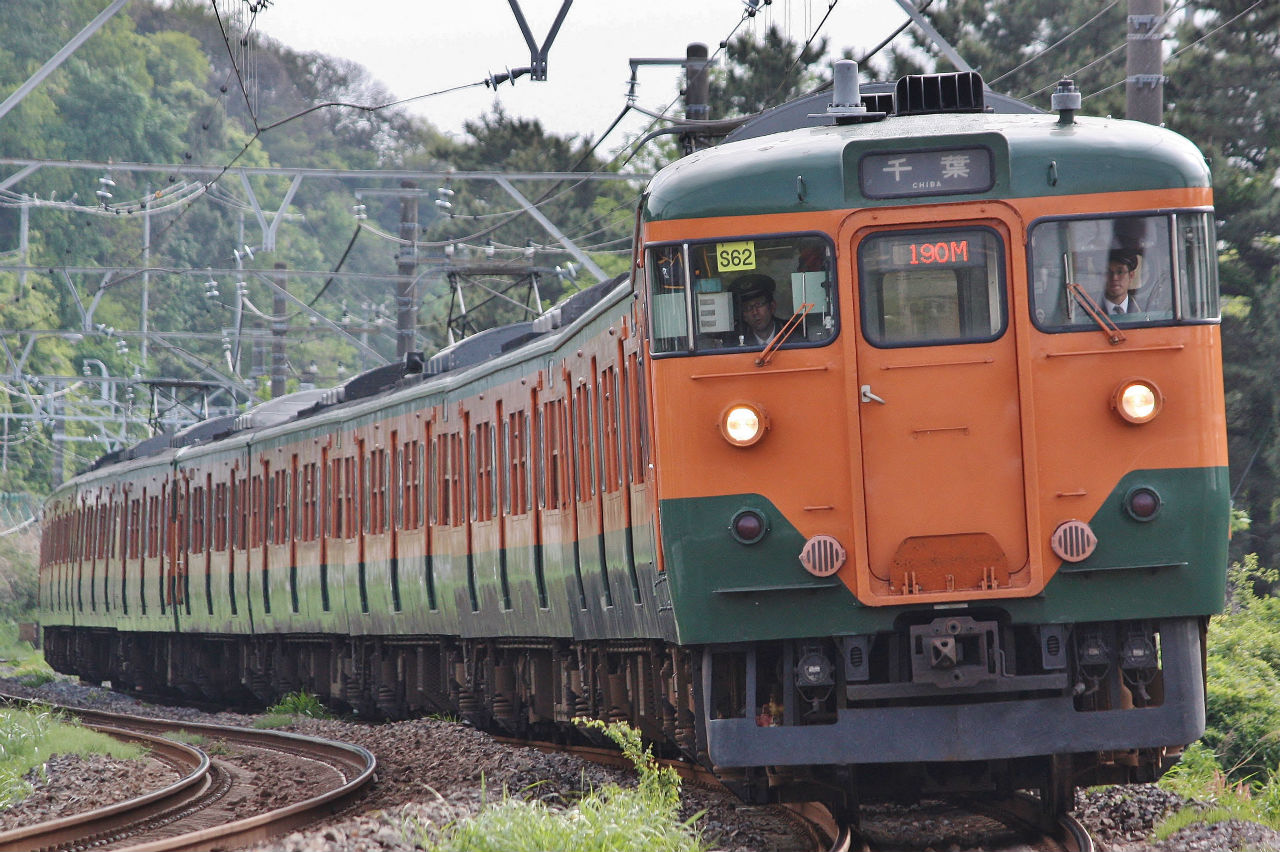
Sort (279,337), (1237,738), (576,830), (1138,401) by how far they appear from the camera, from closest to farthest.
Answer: (576,830)
(1138,401)
(1237,738)
(279,337)

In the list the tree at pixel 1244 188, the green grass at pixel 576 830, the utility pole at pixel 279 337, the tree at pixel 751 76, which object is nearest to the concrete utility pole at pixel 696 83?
the tree at pixel 1244 188

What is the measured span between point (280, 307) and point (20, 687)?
25.1 ft

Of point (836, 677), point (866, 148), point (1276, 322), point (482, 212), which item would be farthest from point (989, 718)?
point (482, 212)

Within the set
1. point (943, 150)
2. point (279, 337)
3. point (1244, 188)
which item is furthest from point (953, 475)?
point (279, 337)

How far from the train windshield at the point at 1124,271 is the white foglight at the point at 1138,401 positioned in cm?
26

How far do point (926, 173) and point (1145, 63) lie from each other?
409cm

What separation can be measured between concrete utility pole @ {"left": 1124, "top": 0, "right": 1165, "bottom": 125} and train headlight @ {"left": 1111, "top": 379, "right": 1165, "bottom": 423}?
3.92 m

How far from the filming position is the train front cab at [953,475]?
25.9 feet

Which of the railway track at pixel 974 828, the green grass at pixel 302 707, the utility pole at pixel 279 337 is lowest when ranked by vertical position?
the green grass at pixel 302 707

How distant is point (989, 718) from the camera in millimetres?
7922

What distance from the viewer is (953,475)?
7.98 meters

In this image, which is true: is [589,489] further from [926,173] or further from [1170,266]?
[1170,266]

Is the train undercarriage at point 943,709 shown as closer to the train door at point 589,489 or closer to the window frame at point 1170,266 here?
the window frame at point 1170,266

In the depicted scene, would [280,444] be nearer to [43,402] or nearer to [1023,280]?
[1023,280]
